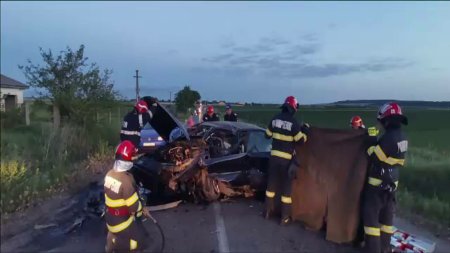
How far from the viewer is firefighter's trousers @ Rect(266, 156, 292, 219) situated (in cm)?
688

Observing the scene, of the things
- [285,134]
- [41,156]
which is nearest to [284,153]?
[285,134]

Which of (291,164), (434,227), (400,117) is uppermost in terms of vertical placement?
(400,117)

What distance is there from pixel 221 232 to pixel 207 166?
5.36 feet

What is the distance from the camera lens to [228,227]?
699 centimetres

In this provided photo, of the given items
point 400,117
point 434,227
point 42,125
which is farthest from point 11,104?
point 434,227

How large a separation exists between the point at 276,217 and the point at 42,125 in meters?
7.02

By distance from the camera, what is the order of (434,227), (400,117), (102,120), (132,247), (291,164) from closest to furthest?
(132,247) → (400,117) → (291,164) → (434,227) → (102,120)

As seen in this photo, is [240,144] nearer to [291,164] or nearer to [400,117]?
[291,164]

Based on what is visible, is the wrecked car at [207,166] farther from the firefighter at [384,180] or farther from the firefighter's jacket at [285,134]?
the firefighter at [384,180]

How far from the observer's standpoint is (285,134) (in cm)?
699

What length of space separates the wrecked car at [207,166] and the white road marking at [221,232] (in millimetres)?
313

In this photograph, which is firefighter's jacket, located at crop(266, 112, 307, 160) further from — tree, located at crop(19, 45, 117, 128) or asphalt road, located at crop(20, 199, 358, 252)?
tree, located at crop(19, 45, 117, 128)

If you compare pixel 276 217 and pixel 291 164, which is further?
pixel 276 217

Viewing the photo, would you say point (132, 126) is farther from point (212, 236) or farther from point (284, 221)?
point (284, 221)
